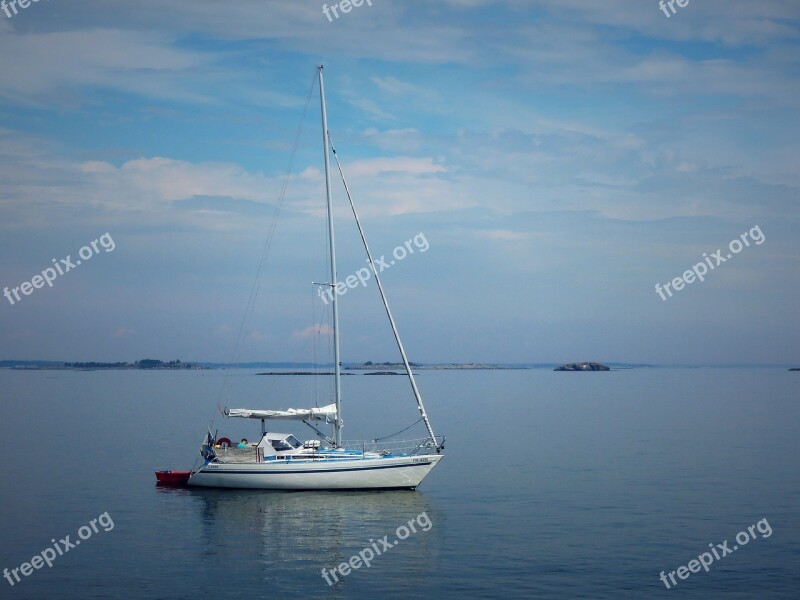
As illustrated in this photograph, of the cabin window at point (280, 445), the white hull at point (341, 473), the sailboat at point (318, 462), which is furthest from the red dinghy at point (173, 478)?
the cabin window at point (280, 445)

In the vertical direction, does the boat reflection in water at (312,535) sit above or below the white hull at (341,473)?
below

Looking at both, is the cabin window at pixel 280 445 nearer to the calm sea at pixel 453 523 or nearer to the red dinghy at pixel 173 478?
the calm sea at pixel 453 523

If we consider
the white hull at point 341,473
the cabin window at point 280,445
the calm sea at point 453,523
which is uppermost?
the cabin window at point 280,445

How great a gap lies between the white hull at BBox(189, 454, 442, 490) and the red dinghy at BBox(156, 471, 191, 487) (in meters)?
4.35

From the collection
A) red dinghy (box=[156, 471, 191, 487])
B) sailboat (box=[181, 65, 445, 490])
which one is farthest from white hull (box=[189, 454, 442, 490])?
red dinghy (box=[156, 471, 191, 487])

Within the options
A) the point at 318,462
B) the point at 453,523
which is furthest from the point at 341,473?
the point at 453,523

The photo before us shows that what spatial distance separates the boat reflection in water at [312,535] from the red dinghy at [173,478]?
2.77 feet

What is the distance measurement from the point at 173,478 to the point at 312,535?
15374mm

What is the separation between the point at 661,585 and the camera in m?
31.0

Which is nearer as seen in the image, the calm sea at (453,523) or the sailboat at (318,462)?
the calm sea at (453,523)

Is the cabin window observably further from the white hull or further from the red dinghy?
the red dinghy

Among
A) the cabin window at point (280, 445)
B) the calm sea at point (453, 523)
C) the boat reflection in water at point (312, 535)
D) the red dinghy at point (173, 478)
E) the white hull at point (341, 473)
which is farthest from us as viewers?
the red dinghy at point (173, 478)

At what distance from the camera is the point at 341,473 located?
4578cm

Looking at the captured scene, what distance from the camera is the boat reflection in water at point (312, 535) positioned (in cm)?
3188
